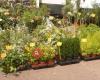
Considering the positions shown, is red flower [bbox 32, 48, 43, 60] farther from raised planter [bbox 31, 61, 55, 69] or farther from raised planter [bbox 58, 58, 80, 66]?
raised planter [bbox 58, 58, 80, 66]

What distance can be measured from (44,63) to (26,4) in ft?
19.6

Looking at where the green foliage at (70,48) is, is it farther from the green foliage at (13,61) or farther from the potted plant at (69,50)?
the green foliage at (13,61)

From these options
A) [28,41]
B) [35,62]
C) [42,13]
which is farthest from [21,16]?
[35,62]

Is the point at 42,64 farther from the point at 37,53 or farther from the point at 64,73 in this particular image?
the point at 64,73

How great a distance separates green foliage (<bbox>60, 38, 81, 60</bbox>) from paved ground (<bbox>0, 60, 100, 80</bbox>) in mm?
315

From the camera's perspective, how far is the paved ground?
28.0 ft

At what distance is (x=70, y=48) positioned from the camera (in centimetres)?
943

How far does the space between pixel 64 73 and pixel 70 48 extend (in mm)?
888

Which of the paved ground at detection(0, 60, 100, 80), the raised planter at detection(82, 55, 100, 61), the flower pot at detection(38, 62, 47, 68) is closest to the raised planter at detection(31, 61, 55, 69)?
the flower pot at detection(38, 62, 47, 68)

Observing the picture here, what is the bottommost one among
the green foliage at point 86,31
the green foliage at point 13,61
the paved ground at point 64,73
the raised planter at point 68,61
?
the paved ground at point 64,73

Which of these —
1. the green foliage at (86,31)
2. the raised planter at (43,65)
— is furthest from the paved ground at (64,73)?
the green foliage at (86,31)

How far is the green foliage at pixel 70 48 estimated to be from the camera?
368 inches

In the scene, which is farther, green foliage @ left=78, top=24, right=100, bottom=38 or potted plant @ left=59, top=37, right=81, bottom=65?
green foliage @ left=78, top=24, right=100, bottom=38

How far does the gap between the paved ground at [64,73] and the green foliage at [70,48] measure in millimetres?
315
